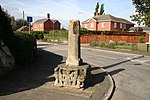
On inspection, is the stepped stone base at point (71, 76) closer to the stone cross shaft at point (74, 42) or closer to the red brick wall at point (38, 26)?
the stone cross shaft at point (74, 42)

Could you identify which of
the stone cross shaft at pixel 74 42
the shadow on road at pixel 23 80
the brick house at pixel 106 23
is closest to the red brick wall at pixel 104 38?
the brick house at pixel 106 23

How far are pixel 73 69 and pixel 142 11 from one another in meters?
21.6

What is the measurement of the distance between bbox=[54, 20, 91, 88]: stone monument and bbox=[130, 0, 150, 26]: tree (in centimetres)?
1887

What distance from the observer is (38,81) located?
9.39m

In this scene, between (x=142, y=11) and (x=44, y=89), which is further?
(x=142, y=11)

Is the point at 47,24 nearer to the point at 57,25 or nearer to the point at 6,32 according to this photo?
the point at 57,25

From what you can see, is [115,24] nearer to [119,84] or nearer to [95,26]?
[95,26]

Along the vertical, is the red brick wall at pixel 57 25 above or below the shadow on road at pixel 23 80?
above

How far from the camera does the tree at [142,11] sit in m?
26.2

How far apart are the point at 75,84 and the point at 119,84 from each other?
246cm

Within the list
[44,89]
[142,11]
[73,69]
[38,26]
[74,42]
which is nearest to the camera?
[44,89]

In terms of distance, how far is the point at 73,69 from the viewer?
852 centimetres

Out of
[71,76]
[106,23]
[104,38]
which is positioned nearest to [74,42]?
[71,76]

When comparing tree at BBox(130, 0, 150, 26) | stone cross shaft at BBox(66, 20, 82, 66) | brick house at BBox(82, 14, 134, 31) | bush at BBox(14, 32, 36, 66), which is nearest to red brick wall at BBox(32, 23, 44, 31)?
brick house at BBox(82, 14, 134, 31)
